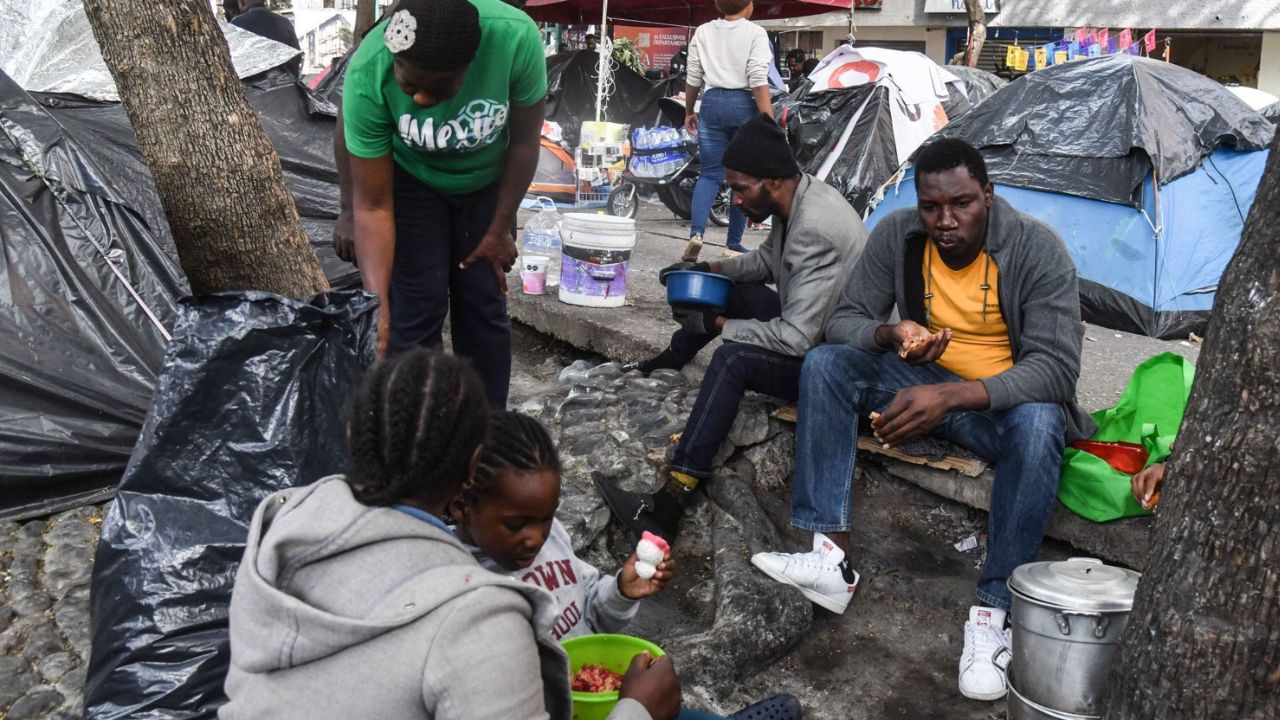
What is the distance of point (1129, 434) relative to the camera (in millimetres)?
3156

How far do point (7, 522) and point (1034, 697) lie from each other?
305 cm

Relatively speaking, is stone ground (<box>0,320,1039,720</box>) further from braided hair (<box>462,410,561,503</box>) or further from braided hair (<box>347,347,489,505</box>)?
braided hair (<box>347,347,489,505</box>)

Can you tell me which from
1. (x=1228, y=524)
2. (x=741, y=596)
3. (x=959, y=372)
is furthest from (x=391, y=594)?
(x=959, y=372)

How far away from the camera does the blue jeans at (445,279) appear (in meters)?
3.34

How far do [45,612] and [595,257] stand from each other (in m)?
2.81

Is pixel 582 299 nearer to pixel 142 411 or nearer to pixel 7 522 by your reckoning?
pixel 142 411

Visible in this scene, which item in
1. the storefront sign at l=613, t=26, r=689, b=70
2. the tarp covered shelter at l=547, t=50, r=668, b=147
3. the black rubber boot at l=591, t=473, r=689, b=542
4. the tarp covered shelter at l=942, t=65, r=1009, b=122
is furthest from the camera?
the storefront sign at l=613, t=26, r=689, b=70

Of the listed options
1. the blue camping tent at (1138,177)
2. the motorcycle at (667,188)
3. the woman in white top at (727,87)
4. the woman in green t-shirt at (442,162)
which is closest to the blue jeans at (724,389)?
the woman in green t-shirt at (442,162)

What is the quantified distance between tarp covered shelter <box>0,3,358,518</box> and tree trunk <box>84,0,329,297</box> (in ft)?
1.90

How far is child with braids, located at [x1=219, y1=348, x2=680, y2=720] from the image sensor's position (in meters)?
1.42

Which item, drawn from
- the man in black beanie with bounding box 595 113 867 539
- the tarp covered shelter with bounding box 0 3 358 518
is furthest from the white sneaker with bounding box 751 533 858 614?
the tarp covered shelter with bounding box 0 3 358 518

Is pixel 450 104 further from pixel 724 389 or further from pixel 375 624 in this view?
pixel 375 624

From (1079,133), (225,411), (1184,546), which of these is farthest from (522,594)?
(1079,133)

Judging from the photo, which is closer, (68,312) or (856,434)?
(856,434)
